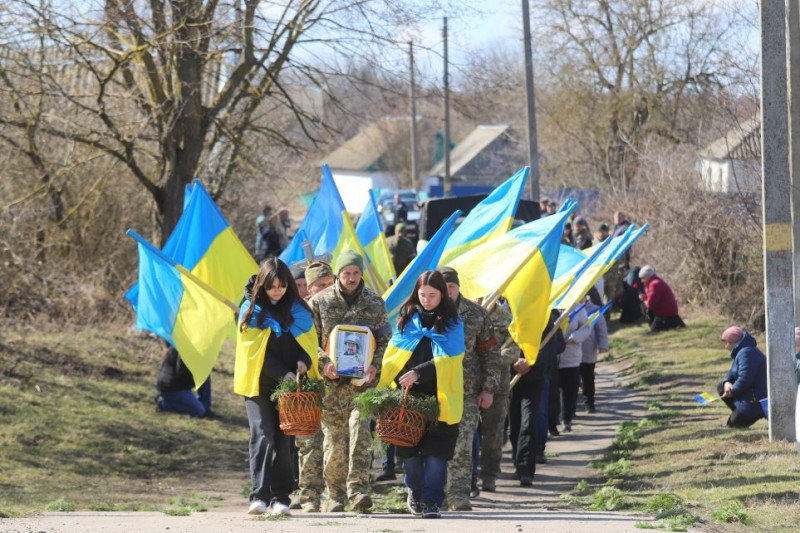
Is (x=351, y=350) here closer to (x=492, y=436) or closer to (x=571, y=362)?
(x=492, y=436)

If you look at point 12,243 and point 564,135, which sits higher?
point 564,135

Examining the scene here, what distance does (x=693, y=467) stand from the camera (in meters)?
10.6

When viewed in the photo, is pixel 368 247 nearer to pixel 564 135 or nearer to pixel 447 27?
pixel 447 27

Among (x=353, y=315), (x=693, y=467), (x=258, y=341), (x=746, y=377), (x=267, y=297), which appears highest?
(x=267, y=297)

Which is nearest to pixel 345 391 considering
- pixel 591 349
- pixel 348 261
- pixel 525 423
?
pixel 348 261

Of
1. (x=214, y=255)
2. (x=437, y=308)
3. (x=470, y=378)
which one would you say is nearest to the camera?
(x=437, y=308)

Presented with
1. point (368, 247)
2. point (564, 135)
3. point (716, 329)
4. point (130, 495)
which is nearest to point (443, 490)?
point (130, 495)

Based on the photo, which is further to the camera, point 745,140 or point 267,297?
point 745,140

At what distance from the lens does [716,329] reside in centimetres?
2019

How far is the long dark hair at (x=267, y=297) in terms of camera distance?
815cm

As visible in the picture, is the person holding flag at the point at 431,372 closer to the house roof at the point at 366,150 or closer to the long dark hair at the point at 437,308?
the long dark hair at the point at 437,308

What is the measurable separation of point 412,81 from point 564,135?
21.3m

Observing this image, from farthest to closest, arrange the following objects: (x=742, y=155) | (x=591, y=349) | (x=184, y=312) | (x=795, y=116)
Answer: (x=742, y=155) < (x=795, y=116) < (x=591, y=349) < (x=184, y=312)

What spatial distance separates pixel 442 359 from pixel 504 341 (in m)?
2.01
